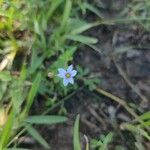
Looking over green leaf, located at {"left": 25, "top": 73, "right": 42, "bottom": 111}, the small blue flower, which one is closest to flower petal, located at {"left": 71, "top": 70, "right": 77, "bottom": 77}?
the small blue flower

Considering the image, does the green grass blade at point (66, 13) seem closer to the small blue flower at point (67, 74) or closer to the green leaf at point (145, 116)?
the small blue flower at point (67, 74)

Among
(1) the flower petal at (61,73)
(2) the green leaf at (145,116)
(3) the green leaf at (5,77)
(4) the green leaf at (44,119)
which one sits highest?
(3) the green leaf at (5,77)

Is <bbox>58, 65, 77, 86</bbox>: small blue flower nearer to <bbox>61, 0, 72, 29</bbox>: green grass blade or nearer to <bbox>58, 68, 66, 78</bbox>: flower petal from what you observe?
<bbox>58, 68, 66, 78</bbox>: flower petal

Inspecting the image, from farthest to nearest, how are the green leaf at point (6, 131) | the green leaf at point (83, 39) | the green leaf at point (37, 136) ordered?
the green leaf at point (83, 39), the green leaf at point (37, 136), the green leaf at point (6, 131)

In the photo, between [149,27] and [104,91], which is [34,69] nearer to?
[104,91]

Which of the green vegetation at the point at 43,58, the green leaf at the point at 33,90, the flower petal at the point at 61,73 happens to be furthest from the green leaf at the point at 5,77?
the flower petal at the point at 61,73

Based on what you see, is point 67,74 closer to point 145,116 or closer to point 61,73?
point 61,73

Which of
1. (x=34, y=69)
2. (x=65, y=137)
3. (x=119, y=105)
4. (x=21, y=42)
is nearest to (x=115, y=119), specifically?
(x=119, y=105)

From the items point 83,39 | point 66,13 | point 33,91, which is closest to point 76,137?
point 33,91
